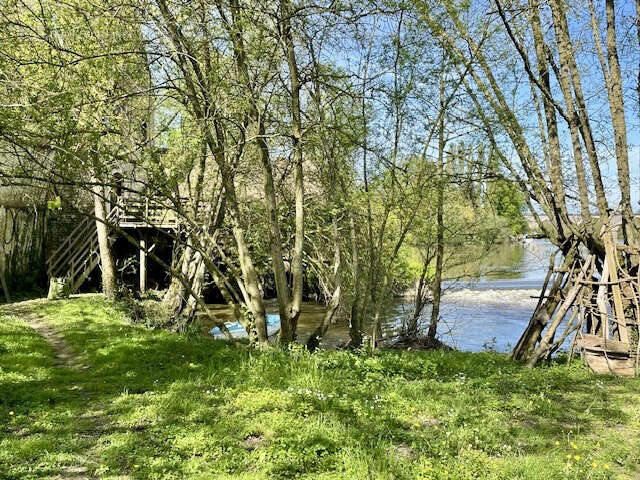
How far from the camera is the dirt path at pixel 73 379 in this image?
3.96 metres

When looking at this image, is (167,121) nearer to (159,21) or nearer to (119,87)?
(119,87)

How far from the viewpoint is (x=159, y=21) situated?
657cm

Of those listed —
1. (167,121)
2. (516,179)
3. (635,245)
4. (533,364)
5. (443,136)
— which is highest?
(167,121)

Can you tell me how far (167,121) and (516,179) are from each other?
24.2ft

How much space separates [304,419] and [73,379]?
358cm

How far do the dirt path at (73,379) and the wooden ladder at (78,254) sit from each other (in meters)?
6.26

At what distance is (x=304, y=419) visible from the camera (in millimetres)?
4770

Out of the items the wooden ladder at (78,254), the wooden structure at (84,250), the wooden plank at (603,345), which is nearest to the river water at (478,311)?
the wooden plank at (603,345)

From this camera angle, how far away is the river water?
13984 mm

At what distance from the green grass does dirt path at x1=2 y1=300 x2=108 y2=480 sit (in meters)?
0.03

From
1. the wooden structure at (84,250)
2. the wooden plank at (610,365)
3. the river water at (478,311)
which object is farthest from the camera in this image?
the wooden structure at (84,250)

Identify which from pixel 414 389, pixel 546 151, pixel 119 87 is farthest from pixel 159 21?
pixel 546 151

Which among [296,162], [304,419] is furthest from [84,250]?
[304,419]

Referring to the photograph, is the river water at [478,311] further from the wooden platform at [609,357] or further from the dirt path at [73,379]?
the dirt path at [73,379]
